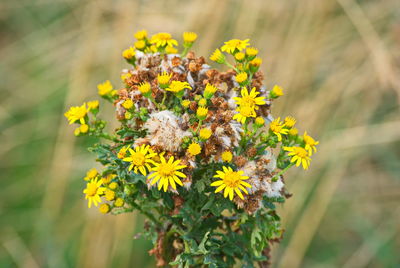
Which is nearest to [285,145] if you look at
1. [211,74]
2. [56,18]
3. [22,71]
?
[211,74]

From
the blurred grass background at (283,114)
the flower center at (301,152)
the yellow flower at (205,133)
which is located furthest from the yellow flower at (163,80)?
the blurred grass background at (283,114)

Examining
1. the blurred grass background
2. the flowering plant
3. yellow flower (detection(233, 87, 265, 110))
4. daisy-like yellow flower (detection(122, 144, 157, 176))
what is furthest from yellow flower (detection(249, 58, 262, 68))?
the blurred grass background

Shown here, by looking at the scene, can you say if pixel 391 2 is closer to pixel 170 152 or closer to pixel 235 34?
pixel 235 34

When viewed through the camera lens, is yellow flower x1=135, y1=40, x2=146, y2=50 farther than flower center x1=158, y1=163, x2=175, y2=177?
Yes

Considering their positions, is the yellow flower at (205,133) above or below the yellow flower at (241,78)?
below

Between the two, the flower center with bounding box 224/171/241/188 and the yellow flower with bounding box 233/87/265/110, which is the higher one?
the yellow flower with bounding box 233/87/265/110

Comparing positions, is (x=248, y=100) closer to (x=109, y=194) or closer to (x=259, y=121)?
(x=259, y=121)

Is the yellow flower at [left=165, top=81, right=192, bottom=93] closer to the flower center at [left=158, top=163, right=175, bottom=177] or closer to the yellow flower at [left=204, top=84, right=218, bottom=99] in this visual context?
the yellow flower at [left=204, top=84, right=218, bottom=99]

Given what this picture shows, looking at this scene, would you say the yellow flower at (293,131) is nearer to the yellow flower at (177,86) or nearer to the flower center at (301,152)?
the flower center at (301,152)
